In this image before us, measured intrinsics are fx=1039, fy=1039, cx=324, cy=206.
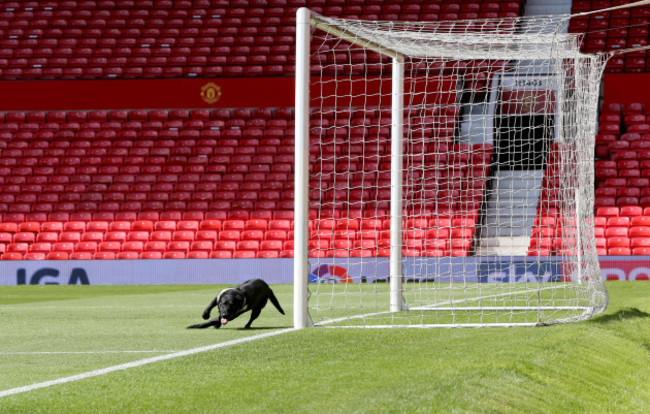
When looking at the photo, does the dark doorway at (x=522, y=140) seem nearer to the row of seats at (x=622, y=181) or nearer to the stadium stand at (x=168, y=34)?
the row of seats at (x=622, y=181)

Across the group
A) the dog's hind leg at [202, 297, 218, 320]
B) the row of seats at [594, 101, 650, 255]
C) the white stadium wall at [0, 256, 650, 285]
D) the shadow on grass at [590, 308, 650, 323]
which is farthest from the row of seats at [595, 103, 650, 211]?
the dog's hind leg at [202, 297, 218, 320]

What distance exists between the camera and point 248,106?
27688mm

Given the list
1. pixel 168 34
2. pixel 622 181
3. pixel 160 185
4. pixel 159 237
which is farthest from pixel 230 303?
pixel 168 34

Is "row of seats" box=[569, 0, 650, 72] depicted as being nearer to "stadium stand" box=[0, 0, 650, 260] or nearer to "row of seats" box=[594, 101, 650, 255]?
"stadium stand" box=[0, 0, 650, 260]

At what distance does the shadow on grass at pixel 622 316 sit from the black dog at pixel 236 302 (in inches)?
119

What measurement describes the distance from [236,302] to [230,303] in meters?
0.07

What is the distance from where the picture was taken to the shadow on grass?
9563mm

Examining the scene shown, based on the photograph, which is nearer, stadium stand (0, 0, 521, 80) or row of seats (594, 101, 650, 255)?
row of seats (594, 101, 650, 255)

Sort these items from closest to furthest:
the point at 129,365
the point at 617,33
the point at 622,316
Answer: the point at 129,365
the point at 622,316
the point at 617,33

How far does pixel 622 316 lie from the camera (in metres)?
10.1

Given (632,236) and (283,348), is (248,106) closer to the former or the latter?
(632,236)

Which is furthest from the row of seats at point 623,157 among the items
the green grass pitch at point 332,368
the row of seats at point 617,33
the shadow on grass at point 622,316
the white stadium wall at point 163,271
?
the green grass pitch at point 332,368

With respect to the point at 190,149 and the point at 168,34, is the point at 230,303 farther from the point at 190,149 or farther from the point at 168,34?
the point at 168,34

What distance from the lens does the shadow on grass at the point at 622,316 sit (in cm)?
956
